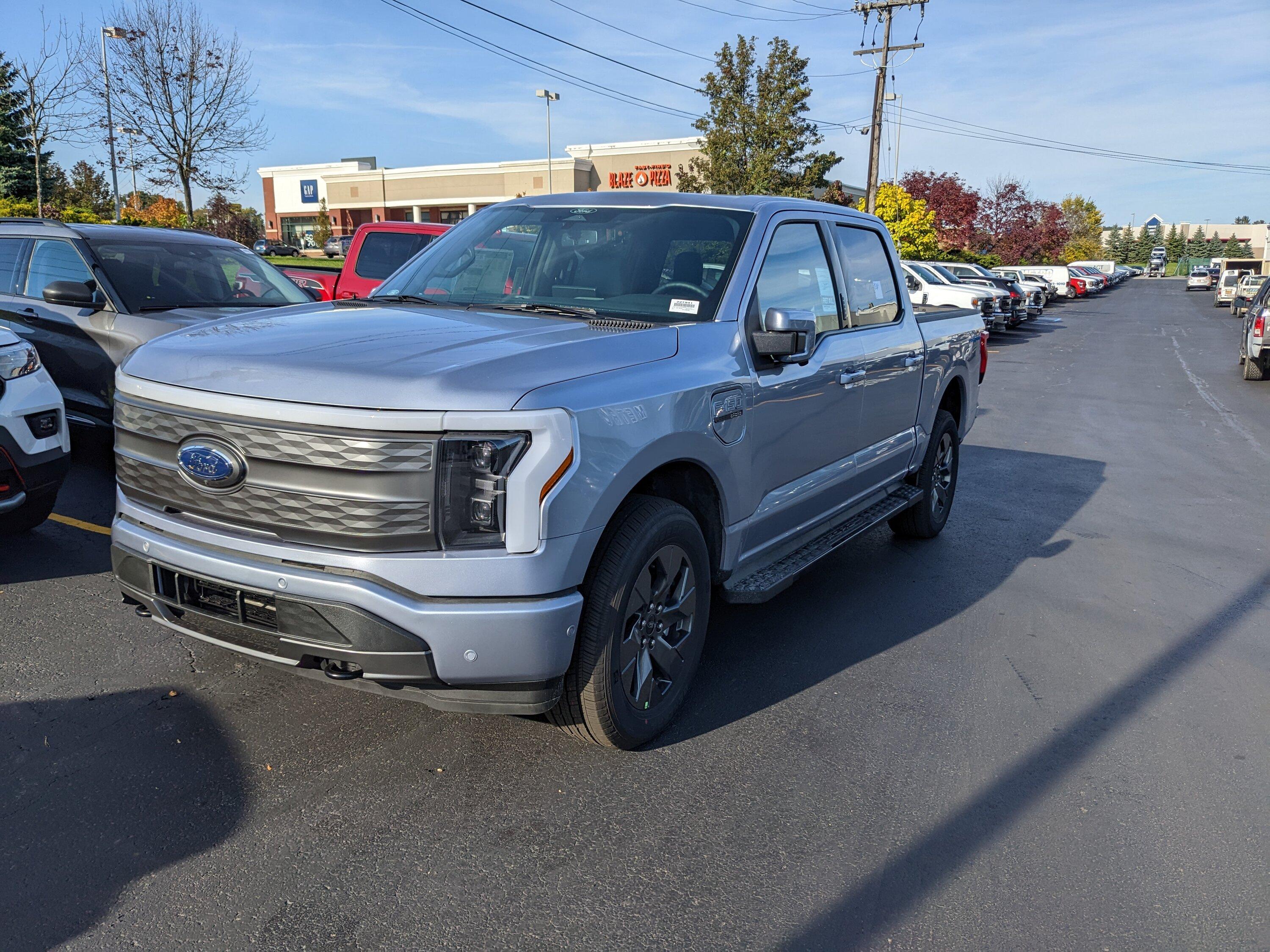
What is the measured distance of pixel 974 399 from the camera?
7.20m

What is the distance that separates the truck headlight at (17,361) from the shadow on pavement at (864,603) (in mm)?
3884

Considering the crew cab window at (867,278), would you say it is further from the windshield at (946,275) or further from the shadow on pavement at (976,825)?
the windshield at (946,275)

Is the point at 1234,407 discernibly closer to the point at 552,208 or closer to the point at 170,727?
the point at 552,208

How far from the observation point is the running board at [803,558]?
407 cm

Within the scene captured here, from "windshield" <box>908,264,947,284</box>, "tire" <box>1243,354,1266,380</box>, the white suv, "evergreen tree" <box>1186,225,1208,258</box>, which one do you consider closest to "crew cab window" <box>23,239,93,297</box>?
the white suv

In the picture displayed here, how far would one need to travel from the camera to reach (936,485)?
6621 mm

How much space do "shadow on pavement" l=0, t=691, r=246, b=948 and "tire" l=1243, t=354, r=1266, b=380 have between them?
1777cm

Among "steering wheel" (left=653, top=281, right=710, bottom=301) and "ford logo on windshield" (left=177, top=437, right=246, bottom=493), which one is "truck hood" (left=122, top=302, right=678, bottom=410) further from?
"steering wheel" (left=653, top=281, right=710, bottom=301)

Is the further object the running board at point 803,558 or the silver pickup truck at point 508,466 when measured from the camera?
the running board at point 803,558

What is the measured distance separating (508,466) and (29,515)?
3920 mm

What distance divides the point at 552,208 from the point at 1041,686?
318 cm

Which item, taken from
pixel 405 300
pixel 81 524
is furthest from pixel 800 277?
pixel 81 524

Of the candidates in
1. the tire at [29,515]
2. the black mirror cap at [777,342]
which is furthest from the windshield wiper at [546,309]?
the tire at [29,515]

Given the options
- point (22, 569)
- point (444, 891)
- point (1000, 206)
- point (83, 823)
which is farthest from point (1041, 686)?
point (1000, 206)
